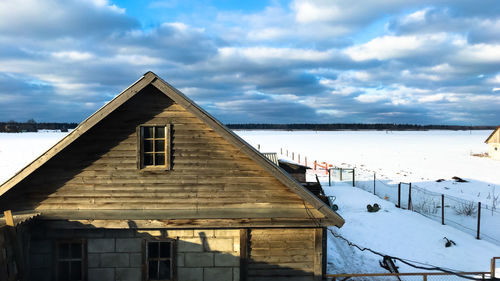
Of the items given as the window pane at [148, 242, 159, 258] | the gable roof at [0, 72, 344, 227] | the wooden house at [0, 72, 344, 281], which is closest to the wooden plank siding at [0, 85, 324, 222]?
the wooden house at [0, 72, 344, 281]

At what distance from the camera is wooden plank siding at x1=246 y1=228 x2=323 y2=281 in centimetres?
945

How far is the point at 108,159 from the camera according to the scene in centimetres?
916

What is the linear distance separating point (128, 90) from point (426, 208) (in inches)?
786

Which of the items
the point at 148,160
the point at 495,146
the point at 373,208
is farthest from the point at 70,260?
the point at 495,146

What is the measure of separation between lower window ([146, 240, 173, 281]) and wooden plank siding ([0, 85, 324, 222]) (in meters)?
1.25

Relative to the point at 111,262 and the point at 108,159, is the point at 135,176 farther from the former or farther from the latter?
the point at 111,262

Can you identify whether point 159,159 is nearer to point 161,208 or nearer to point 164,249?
point 161,208

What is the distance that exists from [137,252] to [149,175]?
244 cm

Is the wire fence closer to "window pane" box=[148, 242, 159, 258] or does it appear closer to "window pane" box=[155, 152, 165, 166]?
"window pane" box=[148, 242, 159, 258]

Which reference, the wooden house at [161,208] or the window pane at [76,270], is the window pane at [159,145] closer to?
the wooden house at [161,208]

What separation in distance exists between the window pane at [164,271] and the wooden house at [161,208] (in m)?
0.03

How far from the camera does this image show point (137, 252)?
9328mm

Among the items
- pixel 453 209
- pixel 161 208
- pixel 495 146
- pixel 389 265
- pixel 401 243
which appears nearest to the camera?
pixel 161 208

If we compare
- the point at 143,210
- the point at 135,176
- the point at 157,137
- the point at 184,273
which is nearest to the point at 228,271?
the point at 184,273
